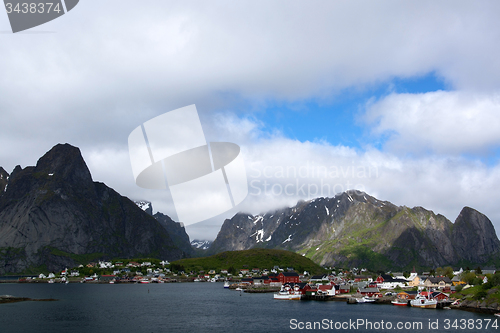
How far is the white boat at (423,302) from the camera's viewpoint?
7425 cm

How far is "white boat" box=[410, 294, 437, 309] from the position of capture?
74.2 meters

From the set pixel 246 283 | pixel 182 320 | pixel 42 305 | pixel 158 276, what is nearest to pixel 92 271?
pixel 158 276

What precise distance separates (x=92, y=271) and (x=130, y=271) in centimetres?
1775

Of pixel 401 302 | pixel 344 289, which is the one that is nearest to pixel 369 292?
pixel 344 289

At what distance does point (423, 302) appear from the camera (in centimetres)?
7650

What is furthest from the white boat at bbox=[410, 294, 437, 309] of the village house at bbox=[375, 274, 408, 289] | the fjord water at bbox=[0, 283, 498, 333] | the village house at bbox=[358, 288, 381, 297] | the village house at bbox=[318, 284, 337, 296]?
the village house at bbox=[375, 274, 408, 289]

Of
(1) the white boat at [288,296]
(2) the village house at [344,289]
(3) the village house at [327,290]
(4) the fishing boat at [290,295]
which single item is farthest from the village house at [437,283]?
(1) the white boat at [288,296]

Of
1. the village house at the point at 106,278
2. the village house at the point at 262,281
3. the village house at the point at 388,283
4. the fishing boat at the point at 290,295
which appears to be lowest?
the village house at the point at 106,278

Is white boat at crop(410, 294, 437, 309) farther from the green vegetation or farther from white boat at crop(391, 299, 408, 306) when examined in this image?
the green vegetation

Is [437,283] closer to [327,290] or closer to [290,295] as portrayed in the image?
[327,290]

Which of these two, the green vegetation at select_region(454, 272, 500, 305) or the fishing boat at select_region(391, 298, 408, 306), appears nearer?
the green vegetation at select_region(454, 272, 500, 305)

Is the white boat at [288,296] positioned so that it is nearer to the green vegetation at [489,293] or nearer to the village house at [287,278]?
the green vegetation at [489,293]

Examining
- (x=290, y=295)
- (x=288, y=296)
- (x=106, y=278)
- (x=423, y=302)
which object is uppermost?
(x=423, y=302)

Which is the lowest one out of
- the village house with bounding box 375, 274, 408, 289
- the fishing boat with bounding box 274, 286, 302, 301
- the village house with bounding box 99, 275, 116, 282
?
the village house with bounding box 99, 275, 116, 282
